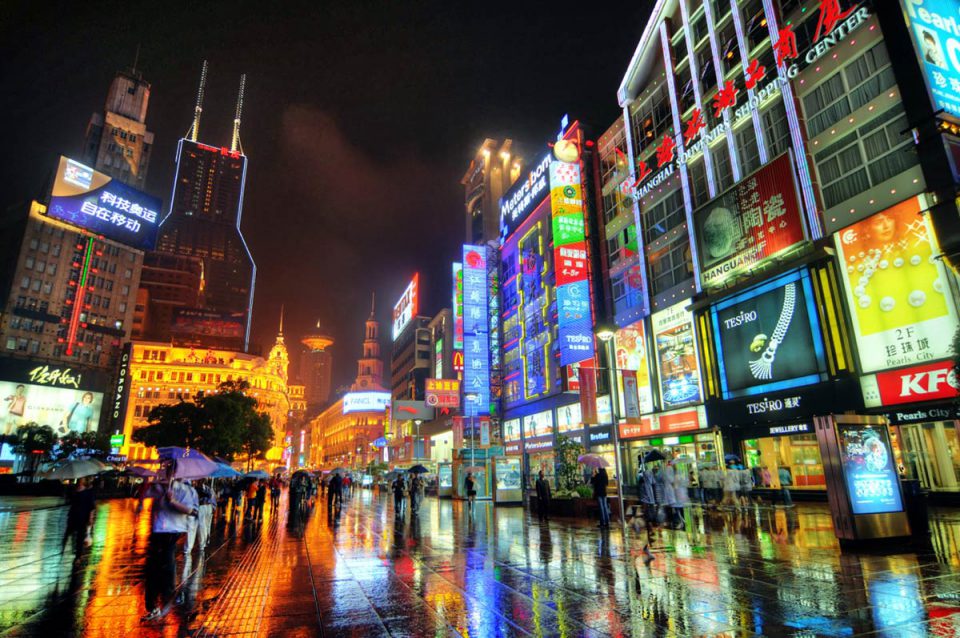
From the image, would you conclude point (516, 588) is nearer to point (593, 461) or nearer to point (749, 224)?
point (593, 461)

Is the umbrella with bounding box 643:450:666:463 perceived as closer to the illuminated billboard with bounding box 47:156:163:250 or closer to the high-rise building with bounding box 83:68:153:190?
the illuminated billboard with bounding box 47:156:163:250

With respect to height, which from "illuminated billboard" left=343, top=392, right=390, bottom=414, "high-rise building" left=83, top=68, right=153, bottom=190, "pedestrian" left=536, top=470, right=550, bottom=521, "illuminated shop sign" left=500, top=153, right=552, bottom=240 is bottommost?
"pedestrian" left=536, top=470, right=550, bottom=521

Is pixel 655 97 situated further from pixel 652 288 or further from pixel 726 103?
pixel 652 288

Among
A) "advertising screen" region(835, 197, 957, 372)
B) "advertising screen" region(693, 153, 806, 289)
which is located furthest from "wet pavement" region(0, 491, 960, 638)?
"advertising screen" region(693, 153, 806, 289)

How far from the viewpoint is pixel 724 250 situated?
28484mm

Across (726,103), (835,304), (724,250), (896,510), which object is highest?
(726,103)

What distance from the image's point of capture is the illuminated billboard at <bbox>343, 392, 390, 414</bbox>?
449 ft

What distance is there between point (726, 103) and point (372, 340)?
162541 millimetres

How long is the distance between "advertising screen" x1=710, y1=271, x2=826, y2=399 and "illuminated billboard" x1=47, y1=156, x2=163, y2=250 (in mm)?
93478

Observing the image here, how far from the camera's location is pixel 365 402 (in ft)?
451

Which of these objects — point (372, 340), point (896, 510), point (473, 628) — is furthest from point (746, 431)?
point (372, 340)

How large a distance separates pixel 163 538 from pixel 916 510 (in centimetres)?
1471

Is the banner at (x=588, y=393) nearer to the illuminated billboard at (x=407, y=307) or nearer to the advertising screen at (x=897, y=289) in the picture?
the advertising screen at (x=897, y=289)

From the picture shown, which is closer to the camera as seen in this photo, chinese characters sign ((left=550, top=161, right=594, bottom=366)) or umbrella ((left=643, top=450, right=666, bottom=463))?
umbrella ((left=643, top=450, right=666, bottom=463))
